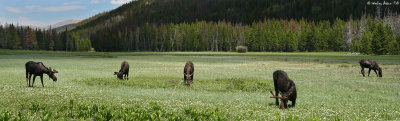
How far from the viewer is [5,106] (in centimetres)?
1468

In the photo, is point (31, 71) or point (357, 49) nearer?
point (31, 71)

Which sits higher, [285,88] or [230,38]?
[230,38]

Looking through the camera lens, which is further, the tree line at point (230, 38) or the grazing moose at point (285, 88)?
the tree line at point (230, 38)

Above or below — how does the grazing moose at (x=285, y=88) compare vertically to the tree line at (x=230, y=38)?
below

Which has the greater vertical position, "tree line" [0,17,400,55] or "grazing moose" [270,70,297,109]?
"tree line" [0,17,400,55]

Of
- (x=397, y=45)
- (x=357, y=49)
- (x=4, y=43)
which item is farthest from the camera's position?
(x=4, y=43)

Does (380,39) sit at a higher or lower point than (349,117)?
higher

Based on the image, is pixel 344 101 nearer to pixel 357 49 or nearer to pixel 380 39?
pixel 380 39

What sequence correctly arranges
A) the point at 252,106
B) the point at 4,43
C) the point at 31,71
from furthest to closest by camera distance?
the point at 4,43 < the point at 31,71 < the point at 252,106

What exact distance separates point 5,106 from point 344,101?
61.5ft

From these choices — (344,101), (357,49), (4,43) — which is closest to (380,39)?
(357,49)

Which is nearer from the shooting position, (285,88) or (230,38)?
(285,88)

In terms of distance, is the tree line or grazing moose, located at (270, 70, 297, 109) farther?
the tree line

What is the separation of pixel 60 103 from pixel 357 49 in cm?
12125
